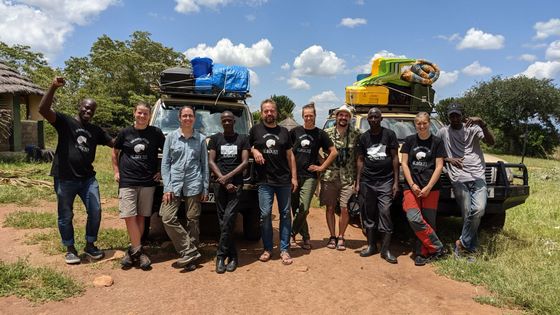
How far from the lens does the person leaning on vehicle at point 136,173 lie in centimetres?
452

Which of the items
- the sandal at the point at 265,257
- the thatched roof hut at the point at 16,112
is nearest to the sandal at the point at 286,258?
the sandal at the point at 265,257

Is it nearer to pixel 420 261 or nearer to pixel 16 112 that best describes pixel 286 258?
pixel 420 261

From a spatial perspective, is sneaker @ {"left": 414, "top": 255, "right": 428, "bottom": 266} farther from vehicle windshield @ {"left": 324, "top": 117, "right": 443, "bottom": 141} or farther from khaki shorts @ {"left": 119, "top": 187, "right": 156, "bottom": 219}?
khaki shorts @ {"left": 119, "top": 187, "right": 156, "bottom": 219}

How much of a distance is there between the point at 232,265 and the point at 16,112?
13065mm

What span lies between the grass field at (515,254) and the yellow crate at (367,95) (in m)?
2.37

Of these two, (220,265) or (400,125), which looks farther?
(400,125)

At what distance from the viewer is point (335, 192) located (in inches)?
215

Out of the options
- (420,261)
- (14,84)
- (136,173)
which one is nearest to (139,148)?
(136,173)

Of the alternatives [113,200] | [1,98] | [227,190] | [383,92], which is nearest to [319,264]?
[227,190]

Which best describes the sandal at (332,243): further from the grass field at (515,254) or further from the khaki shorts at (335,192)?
the grass field at (515,254)

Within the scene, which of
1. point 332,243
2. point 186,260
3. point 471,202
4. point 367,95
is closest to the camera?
point 186,260

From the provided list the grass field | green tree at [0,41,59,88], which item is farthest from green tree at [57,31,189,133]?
the grass field

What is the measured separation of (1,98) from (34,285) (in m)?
12.1

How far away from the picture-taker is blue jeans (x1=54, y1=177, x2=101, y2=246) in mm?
4578
